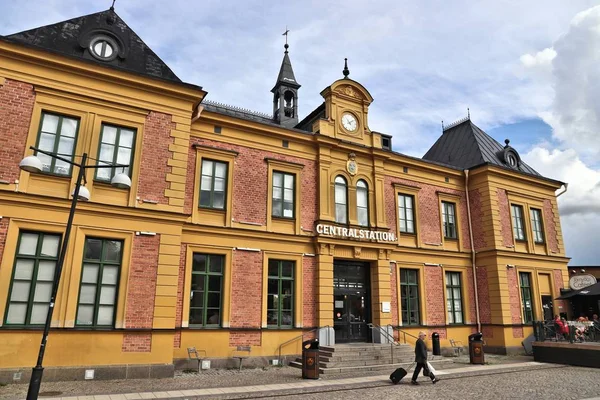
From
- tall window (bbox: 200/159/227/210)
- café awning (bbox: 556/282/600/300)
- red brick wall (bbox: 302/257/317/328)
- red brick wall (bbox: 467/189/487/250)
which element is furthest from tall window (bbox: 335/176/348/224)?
café awning (bbox: 556/282/600/300)

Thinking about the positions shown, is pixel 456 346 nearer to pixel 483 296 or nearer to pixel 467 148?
pixel 483 296

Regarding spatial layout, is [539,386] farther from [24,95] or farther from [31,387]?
[24,95]

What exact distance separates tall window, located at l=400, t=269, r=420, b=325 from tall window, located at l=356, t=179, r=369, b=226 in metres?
3.03

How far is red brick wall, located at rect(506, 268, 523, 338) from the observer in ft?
66.8

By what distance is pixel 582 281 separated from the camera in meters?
21.7

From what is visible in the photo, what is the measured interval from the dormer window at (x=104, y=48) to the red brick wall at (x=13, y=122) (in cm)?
225

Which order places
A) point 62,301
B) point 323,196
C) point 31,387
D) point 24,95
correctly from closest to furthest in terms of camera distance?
point 31,387 < point 62,301 < point 24,95 < point 323,196

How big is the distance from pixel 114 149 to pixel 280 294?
765 centimetres

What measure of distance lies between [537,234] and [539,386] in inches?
518

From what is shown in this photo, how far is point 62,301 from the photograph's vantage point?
1162 centimetres

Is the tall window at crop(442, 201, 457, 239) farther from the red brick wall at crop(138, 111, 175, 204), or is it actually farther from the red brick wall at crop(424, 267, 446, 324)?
the red brick wall at crop(138, 111, 175, 204)

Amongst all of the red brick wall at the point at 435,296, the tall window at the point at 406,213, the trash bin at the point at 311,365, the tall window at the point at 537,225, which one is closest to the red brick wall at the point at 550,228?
the tall window at the point at 537,225

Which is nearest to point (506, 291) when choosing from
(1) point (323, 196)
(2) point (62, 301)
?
(1) point (323, 196)

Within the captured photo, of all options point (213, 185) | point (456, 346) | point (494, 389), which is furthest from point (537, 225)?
point (213, 185)
